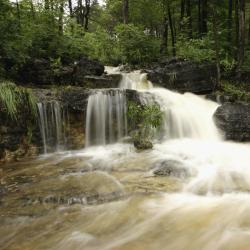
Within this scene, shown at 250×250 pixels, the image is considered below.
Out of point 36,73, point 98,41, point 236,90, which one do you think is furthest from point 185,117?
point 98,41

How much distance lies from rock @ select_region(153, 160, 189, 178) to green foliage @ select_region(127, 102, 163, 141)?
7.12 feet

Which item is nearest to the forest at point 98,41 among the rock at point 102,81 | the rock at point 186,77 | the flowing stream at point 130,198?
the rock at point 186,77

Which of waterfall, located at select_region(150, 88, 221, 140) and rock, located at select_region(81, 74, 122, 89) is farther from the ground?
rock, located at select_region(81, 74, 122, 89)

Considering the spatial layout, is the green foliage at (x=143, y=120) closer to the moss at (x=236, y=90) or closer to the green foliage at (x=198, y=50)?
the moss at (x=236, y=90)

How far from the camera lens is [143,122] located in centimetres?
1062

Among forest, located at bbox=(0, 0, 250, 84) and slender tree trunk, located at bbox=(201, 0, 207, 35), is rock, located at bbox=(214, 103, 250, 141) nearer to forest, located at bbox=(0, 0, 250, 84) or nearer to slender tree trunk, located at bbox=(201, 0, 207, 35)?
forest, located at bbox=(0, 0, 250, 84)

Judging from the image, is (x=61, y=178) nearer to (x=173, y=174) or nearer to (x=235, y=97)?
(x=173, y=174)

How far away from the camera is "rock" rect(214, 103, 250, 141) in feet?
35.4

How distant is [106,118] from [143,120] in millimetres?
1210

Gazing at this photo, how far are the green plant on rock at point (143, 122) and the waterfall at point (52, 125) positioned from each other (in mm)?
2096

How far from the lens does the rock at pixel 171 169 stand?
24.4ft

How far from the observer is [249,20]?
23156mm

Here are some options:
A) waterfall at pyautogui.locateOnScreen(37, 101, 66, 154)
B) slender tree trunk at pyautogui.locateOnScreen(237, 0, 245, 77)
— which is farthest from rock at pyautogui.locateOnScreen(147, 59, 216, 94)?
waterfall at pyautogui.locateOnScreen(37, 101, 66, 154)

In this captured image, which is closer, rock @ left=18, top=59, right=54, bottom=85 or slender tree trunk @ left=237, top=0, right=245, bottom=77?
rock @ left=18, top=59, right=54, bottom=85
